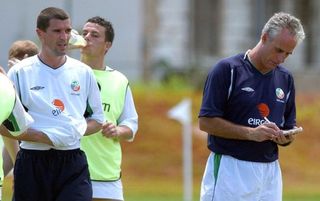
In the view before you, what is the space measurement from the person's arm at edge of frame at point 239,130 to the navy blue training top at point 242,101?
74 mm

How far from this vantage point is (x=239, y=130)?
→ 9.32 m

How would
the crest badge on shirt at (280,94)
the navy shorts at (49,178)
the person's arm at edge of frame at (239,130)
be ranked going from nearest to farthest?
the person's arm at edge of frame at (239,130), the navy shorts at (49,178), the crest badge on shirt at (280,94)

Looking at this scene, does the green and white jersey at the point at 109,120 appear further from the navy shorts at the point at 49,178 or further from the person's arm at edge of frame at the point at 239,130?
the person's arm at edge of frame at the point at 239,130

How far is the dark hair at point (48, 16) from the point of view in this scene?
951 centimetres

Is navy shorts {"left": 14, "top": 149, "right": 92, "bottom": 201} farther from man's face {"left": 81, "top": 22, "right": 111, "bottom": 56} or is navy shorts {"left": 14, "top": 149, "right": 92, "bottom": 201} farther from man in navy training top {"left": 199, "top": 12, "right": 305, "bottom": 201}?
man's face {"left": 81, "top": 22, "right": 111, "bottom": 56}

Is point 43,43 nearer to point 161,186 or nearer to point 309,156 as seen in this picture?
point 161,186

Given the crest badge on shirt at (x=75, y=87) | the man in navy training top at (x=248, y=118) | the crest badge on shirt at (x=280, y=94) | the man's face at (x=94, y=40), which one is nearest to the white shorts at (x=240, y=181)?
the man in navy training top at (x=248, y=118)

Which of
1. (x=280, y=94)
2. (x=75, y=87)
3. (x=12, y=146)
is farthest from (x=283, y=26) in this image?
(x=12, y=146)

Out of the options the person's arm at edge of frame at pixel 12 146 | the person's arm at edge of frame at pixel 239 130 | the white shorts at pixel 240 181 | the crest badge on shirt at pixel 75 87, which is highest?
the crest badge on shirt at pixel 75 87

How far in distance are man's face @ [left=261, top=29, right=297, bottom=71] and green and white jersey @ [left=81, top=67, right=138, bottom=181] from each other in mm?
1835

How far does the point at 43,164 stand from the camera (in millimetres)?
9398

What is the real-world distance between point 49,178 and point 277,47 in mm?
2073

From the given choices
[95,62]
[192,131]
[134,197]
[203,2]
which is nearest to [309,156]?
[192,131]

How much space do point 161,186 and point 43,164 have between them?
53.3 ft
